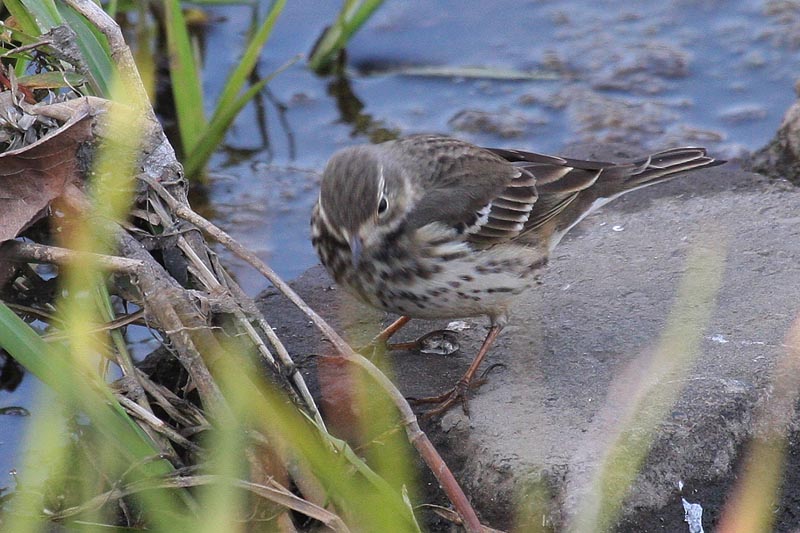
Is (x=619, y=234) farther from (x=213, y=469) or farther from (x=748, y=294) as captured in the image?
(x=213, y=469)

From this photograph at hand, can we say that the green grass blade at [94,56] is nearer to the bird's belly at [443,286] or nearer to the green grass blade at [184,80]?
the bird's belly at [443,286]

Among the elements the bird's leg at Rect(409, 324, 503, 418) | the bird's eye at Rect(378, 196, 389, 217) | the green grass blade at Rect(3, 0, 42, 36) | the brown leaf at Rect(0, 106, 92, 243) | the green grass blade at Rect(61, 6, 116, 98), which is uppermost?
the green grass blade at Rect(3, 0, 42, 36)

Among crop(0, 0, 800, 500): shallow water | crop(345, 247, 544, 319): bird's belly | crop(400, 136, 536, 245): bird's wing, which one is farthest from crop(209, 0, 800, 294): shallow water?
crop(345, 247, 544, 319): bird's belly

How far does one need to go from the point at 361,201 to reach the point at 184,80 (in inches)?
72.6

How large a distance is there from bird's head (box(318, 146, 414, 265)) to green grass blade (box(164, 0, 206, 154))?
1546 millimetres

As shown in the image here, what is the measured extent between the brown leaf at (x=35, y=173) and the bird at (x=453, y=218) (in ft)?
3.14

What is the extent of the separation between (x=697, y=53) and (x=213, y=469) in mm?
5252

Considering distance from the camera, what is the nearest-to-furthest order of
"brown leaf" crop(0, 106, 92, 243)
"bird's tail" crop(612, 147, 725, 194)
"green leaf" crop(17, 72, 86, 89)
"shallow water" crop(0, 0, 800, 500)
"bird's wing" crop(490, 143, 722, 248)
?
"brown leaf" crop(0, 106, 92, 243)
"green leaf" crop(17, 72, 86, 89)
"bird's wing" crop(490, 143, 722, 248)
"bird's tail" crop(612, 147, 725, 194)
"shallow water" crop(0, 0, 800, 500)

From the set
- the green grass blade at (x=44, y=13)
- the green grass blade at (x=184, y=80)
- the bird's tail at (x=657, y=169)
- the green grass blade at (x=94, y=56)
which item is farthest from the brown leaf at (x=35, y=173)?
the bird's tail at (x=657, y=169)

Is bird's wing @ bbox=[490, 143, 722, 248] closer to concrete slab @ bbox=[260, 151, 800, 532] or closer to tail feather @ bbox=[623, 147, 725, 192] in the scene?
tail feather @ bbox=[623, 147, 725, 192]

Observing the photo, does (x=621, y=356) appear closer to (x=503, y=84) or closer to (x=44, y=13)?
(x=44, y=13)

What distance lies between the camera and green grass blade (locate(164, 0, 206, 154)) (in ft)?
18.9

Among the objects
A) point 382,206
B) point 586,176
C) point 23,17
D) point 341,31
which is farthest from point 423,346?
point 341,31

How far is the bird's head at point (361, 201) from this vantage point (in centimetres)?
445
